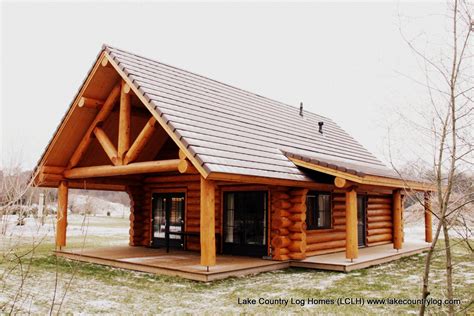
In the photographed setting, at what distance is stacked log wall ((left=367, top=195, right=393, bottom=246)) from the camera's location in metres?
14.1

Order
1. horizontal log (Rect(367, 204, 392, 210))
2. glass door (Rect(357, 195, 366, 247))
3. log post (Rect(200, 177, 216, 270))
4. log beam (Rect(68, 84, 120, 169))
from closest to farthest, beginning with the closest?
log post (Rect(200, 177, 216, 270)) < log beam (Rect(68, 84, 120, 169)) < glass door (Rect(357, 195, 366, 247)) < horizontal log (Rect(367, 204, 392, 210))

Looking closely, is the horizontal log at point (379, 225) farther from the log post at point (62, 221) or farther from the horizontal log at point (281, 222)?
the log post at point (62, 221)

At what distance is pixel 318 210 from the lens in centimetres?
1173

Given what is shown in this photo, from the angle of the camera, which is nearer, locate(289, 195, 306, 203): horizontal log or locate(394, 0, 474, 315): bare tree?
locate(394, 0, 474, 315): bare tree

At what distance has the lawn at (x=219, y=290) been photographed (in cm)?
634

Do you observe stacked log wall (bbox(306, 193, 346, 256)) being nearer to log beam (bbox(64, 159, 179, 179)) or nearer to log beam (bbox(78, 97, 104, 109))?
log beam (bbox(64, 159, 179, 179))

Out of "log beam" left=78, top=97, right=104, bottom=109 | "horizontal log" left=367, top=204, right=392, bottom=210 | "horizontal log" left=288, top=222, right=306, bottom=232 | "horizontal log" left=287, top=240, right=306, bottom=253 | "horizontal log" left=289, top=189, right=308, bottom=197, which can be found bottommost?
"horizontal log" left=287, top=240, right=306, bottom=253

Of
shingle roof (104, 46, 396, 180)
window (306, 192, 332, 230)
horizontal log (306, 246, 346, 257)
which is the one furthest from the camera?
window (306, 192, 332, 230)

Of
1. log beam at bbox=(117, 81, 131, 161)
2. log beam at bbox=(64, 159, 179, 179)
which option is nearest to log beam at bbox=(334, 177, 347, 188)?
log beam at bbox=(64, 159, 179, 179)

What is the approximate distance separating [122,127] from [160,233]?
182 inches

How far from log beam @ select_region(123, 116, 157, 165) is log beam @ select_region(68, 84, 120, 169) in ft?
5.12

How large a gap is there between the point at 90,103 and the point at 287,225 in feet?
18.8

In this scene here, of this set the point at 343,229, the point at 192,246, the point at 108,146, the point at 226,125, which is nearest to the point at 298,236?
the point at 343,229

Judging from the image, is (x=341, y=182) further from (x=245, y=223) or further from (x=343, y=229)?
(x=343, y=229)
